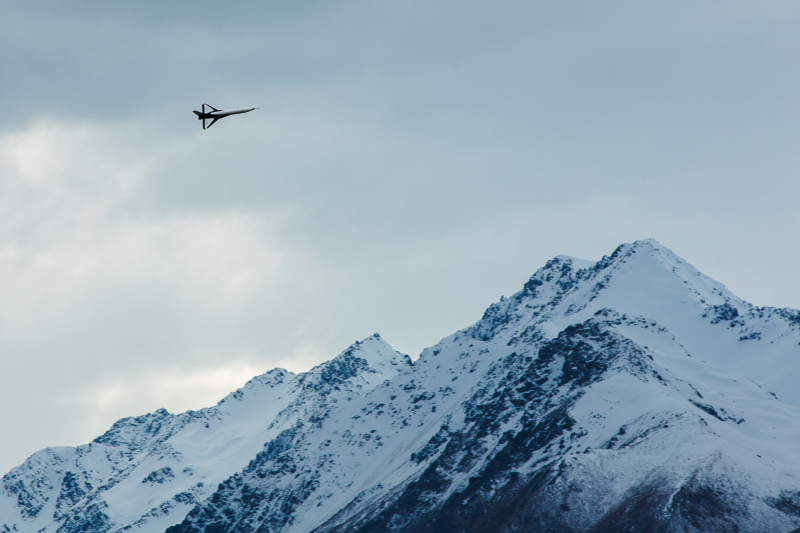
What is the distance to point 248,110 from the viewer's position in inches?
6063

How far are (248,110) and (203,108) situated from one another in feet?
31.1

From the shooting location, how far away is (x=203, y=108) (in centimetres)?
15988
